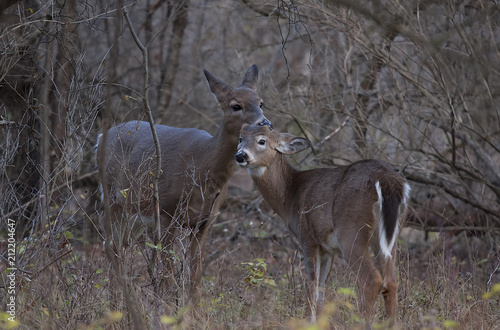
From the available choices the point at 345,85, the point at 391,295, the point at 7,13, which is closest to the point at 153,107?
the point at 345,85

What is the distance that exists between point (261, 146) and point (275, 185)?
0.48m

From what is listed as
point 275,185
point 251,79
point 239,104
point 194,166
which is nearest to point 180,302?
point 194,166

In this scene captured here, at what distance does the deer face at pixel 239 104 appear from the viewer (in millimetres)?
7262

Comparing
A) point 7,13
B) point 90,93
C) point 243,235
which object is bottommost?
point 243,235

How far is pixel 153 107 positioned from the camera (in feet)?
40.8

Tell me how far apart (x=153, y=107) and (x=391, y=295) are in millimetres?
7704

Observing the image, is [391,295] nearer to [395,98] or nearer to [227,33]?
[395,98]

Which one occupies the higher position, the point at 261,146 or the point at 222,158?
the point at 261,146

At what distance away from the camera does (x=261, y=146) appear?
683 cm

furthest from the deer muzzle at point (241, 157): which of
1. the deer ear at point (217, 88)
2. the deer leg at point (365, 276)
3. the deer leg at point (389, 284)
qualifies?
the deer leg at point (389, 284)

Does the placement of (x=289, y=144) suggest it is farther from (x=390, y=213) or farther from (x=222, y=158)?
(x=390, y=213)

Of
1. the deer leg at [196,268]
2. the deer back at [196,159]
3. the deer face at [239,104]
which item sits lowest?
the deer leg at [196,268]

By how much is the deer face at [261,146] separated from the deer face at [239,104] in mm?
172

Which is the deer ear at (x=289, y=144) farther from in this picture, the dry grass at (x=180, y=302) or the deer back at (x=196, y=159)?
the dry grass at (x=180, y=302)
